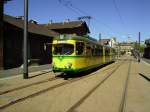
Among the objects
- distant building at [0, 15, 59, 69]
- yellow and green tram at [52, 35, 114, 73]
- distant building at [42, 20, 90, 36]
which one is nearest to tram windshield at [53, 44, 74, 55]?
yellow and green tram at [52, 35, 114, 73]

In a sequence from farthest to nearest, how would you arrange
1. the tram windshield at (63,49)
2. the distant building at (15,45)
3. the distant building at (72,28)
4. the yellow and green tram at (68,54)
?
the distant building at (72,28), the distant building at (15,45), the tram windshield at (63,49), the yellow and green tram at (68,54)

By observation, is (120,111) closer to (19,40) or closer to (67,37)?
(67,37)

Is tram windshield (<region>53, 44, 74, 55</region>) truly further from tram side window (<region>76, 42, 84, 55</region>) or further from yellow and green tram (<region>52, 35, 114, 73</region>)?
tram side window (<region>76, 42, 84, 55</region>)

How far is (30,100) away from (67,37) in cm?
852

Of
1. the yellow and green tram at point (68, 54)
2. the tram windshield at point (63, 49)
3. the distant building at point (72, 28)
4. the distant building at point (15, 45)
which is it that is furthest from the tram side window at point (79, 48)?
the distant building at point (72, 28)

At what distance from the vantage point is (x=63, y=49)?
58.2ft

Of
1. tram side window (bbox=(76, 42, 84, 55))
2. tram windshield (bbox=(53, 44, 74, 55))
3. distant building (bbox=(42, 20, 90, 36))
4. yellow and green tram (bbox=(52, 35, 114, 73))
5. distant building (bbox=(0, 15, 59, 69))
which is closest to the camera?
yellow and green tram (bbox=(52, 35, 114, 73))

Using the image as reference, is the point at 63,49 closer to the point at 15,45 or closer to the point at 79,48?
the point at 79,48

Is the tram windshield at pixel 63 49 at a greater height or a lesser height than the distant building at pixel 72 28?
lesser

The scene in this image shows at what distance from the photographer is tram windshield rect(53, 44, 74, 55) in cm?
1745

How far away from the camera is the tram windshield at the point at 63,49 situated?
17.5 m

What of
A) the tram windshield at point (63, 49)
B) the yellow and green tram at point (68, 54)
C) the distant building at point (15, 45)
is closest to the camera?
the yellow and green tram at point (68, 54)

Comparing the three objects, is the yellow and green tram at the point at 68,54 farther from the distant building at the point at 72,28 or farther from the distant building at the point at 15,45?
the distant building at the point at 72,28

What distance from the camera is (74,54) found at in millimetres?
17312
